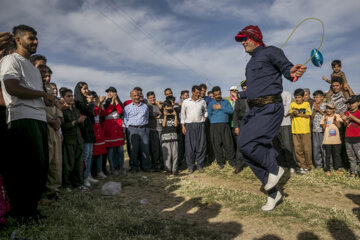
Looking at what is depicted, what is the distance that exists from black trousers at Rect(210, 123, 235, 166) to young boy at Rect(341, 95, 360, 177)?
2793 mm

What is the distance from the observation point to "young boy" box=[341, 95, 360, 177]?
5418 millimetres

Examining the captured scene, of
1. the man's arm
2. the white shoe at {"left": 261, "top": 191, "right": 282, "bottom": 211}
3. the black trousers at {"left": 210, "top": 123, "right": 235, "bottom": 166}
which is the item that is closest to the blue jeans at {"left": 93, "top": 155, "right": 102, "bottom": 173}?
the black trousers at {"left": 210, "top": 123, "right": 235, "bottom": 166}

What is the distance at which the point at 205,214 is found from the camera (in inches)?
137

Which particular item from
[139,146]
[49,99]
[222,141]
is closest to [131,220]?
→ [49,99]

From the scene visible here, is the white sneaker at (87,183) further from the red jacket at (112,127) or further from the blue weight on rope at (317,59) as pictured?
the blue weight on rope at (317,59)

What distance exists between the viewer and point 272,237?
2.64 meters

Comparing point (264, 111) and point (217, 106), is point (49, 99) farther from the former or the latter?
point (217, 106)

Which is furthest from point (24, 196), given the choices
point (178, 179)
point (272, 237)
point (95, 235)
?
point (178, 179)

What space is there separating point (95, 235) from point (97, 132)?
12.8 feet

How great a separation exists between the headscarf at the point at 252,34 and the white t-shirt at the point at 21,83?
9.62 ft

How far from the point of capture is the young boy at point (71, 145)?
4.96 metres

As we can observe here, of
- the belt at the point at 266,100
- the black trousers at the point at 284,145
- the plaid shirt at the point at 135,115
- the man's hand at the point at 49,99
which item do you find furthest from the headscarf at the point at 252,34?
the plaid shirt at the point at 135,115

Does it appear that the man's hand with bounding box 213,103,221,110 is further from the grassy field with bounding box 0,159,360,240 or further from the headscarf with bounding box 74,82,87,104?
the headscarf with bounding box 74,82,87,104

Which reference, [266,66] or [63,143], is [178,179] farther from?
[266,66]
